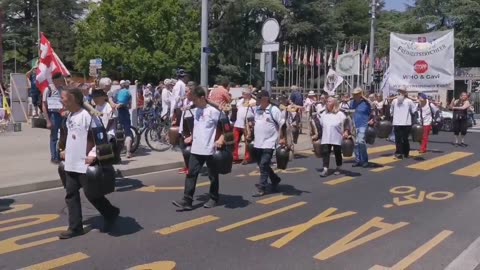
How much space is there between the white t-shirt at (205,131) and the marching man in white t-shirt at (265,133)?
1.19 m

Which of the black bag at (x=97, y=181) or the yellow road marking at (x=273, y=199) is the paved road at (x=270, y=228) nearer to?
the yellow road marking at (x=273, y=199)

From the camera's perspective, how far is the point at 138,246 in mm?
6043

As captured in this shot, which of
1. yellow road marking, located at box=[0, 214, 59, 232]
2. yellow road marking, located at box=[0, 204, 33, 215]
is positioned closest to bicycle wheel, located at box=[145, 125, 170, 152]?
yellow road marking, located at box=[0, 204, 33, 215]

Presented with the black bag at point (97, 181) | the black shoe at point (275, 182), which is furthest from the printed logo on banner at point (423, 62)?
the black bag at point (97, 181)

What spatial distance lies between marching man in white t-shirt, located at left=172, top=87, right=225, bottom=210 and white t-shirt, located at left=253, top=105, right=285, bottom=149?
1.11 meters

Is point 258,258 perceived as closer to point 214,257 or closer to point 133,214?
point 214,257

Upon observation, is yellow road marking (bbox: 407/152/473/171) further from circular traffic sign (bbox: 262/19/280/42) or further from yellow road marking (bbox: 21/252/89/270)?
yellow road marking (bbox: 21/252/89/270)

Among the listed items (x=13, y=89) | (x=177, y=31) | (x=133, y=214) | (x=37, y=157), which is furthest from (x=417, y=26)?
(x=133, y=214)

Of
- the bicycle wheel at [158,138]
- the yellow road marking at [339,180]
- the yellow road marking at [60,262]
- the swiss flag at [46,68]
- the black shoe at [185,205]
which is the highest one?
the swiss flag at [46,68]

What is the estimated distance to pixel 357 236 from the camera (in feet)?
21.7

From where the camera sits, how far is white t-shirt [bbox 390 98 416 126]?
13047mm

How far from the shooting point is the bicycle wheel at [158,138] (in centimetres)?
1383

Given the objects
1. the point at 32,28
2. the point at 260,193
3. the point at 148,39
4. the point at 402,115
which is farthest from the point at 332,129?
the point at 32,28

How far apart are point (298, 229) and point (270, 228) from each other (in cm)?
34
